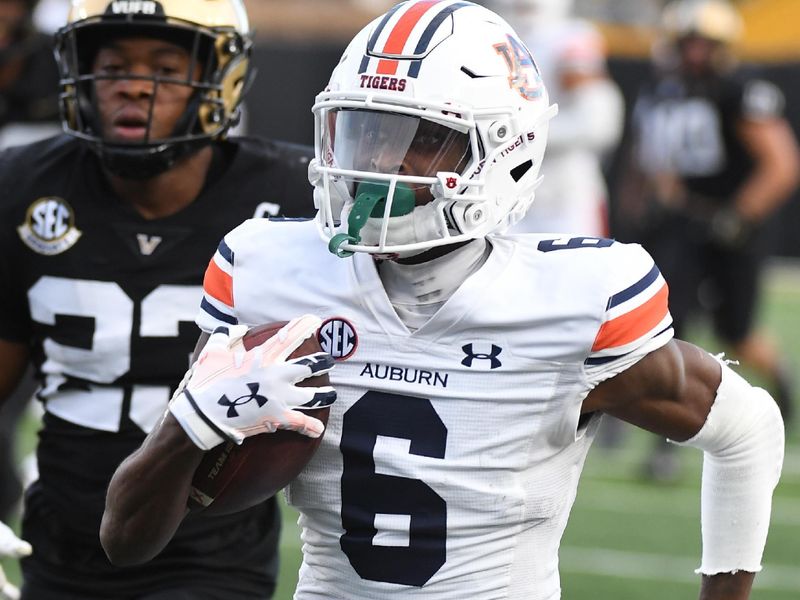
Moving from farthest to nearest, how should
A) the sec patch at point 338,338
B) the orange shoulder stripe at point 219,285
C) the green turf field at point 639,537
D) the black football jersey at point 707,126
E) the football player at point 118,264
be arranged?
the black football jersey at point 707,126 → the green turf field at point 639,537 → the football player at point 118,264 → the orange shoulder stripe at point 219,285 → the sec patch at point 338,338

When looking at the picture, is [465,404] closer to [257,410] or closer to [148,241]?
[257,410]

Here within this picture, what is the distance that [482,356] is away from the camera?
229 cm

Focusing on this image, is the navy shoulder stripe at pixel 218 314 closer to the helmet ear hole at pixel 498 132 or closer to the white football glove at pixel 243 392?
the white football glove at pixel 243 392

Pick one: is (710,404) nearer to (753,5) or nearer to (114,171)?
(114,171)

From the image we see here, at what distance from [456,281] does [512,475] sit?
0.31 m

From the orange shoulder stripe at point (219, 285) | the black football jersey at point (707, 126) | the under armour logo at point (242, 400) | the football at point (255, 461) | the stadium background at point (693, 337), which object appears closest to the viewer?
the under armour logo at point (242, 400)

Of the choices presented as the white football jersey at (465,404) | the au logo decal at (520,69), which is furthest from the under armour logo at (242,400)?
the au logo decal at (520,69)

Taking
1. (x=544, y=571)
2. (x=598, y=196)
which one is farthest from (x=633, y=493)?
(x=544, y=571)

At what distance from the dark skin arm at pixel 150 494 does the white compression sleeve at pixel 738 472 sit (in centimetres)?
80

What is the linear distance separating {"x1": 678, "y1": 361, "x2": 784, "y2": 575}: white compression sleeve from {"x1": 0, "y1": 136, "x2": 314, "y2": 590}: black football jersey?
932mm

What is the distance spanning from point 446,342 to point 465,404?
0.10 metres

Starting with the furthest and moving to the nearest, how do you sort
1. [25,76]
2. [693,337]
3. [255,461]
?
[693,337] → [25,76] → [255,461]

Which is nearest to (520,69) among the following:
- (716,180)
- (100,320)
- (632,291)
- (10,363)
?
(632,291)

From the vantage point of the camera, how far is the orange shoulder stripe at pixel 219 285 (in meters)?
2.41
